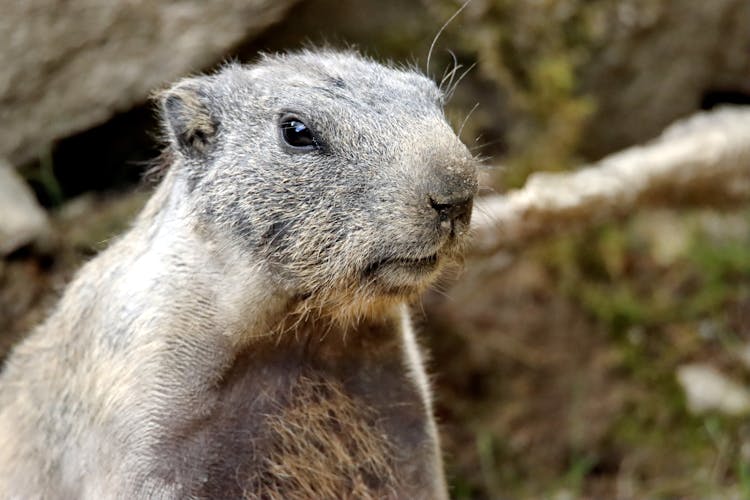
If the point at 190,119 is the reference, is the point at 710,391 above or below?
below

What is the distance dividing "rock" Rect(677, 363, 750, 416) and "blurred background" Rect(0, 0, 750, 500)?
0.4 inches

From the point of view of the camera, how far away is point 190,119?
4.25 meters

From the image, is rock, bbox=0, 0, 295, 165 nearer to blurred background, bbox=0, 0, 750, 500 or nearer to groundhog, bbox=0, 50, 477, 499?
blurred background, bbox=0, 0, 750, 500

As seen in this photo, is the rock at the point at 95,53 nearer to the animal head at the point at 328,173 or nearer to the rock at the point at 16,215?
the rock at the point at 16,215

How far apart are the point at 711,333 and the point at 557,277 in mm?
1220

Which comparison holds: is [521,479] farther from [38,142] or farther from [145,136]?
[38,142]

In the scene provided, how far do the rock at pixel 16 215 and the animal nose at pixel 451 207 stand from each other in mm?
3204

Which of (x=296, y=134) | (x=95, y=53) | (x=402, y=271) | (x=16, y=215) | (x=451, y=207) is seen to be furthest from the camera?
(x=95, y=53)

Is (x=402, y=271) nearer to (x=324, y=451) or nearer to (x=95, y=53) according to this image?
(x=324, y=451)

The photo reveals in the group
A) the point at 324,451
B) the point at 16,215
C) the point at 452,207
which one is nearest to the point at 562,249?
the point at 324,451

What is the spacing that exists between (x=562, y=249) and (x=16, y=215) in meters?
3.67

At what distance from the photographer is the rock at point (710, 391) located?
7098mm

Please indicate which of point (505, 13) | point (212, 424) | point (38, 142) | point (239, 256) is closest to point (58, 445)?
point (212, 424)

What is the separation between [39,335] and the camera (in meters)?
5.24
